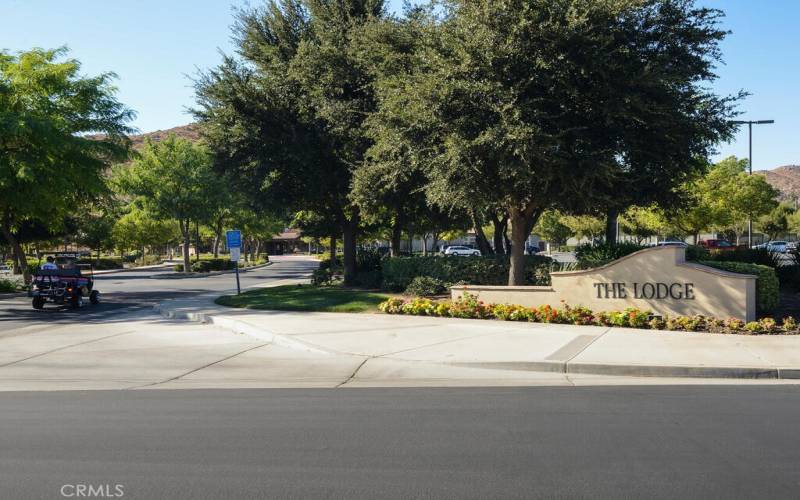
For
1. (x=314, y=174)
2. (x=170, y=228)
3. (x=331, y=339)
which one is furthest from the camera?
(x=170, y=228)

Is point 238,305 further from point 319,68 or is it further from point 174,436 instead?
point 174,436

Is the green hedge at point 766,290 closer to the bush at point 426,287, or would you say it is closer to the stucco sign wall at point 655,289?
the stucco sign wall at point 655,289

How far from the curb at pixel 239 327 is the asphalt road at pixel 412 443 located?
12.5 ft

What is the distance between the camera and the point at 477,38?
46.0 ft

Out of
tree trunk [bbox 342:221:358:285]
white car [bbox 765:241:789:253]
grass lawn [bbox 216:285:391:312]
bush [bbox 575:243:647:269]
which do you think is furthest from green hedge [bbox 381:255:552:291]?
white car [bbox 765:241:789:253]

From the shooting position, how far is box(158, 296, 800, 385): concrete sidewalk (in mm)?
9586

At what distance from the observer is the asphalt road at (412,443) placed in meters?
4.96

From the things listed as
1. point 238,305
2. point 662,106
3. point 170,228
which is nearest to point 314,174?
point 238,305

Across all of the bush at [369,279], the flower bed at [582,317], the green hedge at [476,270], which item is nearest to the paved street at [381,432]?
the flower bed at [582,317]

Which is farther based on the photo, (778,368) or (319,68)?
(319,68)

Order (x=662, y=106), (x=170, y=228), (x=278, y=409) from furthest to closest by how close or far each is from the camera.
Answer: (x=170, y=228)
(x=662, y=106)
(x=278, y=409)

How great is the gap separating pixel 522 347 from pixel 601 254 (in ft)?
23.5

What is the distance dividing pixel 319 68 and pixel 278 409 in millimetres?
14555

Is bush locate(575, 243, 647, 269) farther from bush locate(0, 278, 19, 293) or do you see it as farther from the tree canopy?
bush locate(0, 278, 19, 293)
